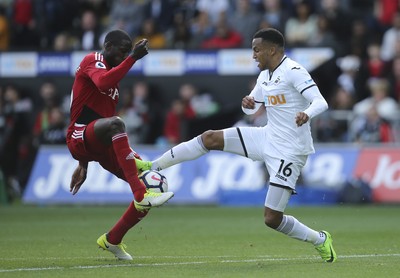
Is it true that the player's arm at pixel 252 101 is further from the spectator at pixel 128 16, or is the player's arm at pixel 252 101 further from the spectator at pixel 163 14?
the spectator at pixel 163 14

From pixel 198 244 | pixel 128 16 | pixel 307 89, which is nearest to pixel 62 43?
pixel 128 16

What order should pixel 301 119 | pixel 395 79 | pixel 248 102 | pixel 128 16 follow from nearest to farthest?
pixel 301 119, pixel 248 102, pixel 395 79, pixel 128 16

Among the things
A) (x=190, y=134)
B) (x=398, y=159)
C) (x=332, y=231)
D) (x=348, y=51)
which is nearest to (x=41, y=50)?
(x=190, y=134)

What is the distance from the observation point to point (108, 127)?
10711 mm

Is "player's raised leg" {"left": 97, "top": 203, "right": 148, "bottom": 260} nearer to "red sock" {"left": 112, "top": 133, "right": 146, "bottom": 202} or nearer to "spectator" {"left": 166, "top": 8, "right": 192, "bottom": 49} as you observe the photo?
"red sock" {"left": 112, "top": 133, "right": 146, "bottom": 202}

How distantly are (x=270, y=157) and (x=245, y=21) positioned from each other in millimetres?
12727

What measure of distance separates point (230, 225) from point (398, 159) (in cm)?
544

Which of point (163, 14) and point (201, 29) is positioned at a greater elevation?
point (163, 14)

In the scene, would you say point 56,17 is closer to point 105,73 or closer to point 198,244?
point 198,244

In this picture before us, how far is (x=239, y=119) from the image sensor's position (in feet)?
74.2

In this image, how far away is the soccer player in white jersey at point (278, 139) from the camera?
1068 cm

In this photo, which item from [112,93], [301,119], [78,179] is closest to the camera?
[301,119]

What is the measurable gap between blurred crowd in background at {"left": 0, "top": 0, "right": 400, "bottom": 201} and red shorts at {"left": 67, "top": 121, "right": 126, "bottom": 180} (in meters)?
9.70

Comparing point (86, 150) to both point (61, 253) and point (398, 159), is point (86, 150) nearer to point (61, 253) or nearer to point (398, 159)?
point (61, 253)
